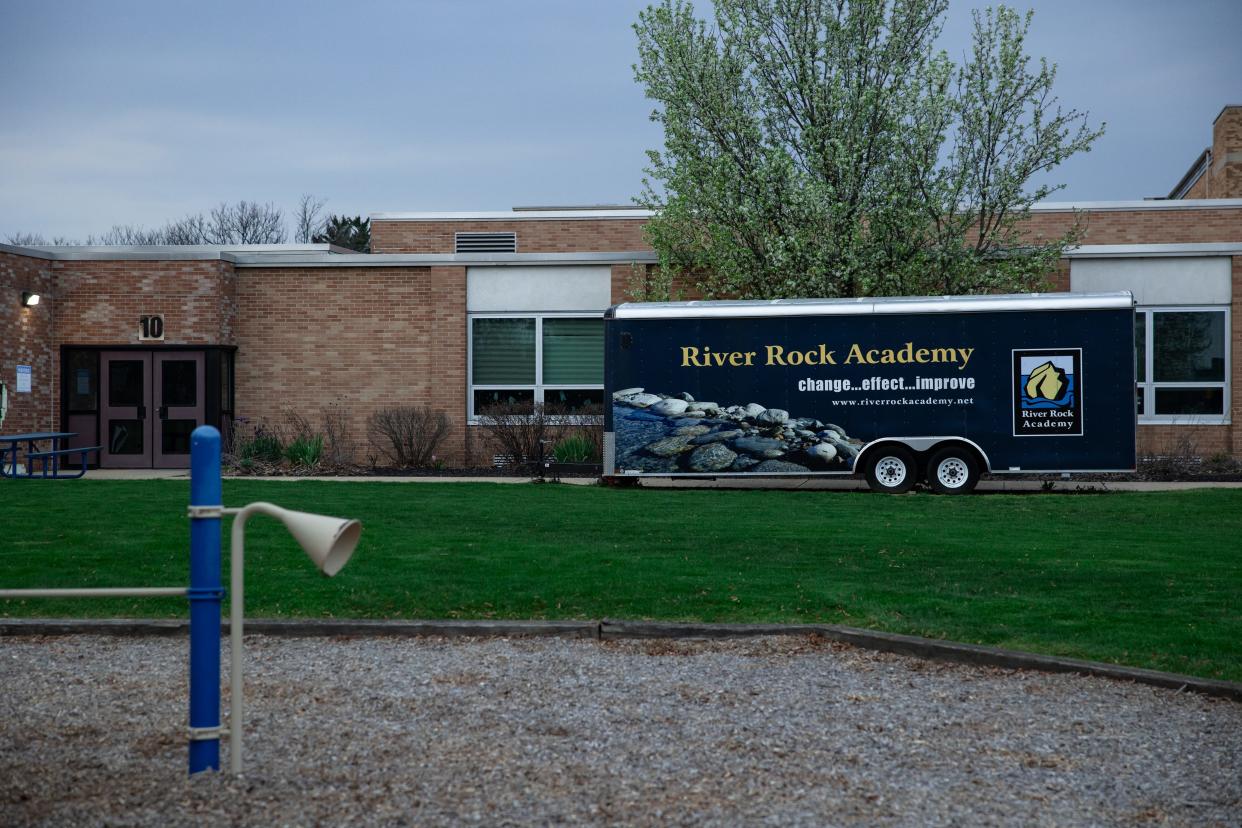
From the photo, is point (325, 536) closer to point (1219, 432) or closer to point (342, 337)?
point (342, 337)

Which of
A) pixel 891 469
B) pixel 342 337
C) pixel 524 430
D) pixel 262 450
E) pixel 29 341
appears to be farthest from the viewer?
pixel 342 337

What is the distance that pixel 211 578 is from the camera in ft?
15.0

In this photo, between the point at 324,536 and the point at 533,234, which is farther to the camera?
the point at 533,234

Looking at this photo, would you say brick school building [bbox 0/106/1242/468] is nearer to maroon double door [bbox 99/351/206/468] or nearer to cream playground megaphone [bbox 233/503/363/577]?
maroon double door [bbox 99/351/206/468]

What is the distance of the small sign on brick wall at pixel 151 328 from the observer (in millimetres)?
24578

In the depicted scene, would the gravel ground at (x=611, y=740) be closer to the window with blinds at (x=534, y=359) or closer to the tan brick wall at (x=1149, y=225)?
the window with blinds at (x=534, y=359)

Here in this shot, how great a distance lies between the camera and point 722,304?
65.4 feet

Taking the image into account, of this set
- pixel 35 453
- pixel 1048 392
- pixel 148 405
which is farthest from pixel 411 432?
pixel 1048 392

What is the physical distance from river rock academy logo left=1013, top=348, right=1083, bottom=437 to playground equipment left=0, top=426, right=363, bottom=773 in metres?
16.0

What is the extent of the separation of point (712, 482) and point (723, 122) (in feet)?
22.8

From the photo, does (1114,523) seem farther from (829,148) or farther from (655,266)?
(655,266)

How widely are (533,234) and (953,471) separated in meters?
14.7

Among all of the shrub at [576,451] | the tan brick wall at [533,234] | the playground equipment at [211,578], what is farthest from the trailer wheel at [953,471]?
the playground equipment at [211,578]

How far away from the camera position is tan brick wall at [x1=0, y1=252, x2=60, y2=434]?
23516 mm
